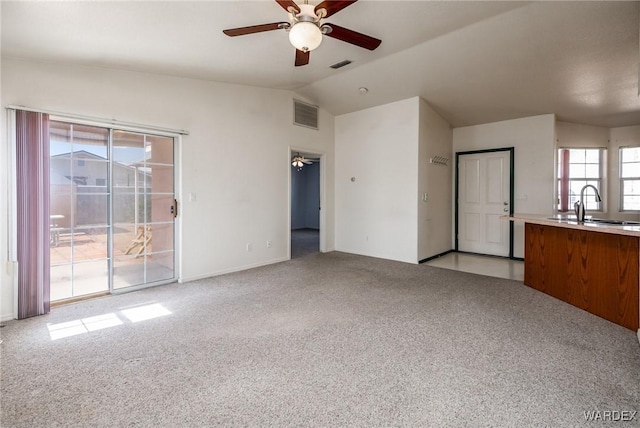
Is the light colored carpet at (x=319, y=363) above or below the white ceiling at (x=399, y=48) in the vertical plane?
below

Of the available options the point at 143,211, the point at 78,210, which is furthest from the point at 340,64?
the point at 78,210

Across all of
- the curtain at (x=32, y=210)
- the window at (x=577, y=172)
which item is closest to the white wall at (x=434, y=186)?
the window at (x=577, y=172)

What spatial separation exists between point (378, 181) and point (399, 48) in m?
2.52

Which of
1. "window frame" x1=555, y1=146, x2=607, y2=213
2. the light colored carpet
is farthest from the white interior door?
the light colored carpet

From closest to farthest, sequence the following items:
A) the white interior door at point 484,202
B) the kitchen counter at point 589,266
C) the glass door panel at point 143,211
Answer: the kitchen counter at point 589,266, the glass door panel at point 143,211, the white interior door at point 484,202

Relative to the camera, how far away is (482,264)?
560 centimetres

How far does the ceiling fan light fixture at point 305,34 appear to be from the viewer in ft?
7.84

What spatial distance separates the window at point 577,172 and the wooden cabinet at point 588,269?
325 centimetres

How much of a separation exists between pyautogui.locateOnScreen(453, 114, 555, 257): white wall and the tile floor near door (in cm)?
54

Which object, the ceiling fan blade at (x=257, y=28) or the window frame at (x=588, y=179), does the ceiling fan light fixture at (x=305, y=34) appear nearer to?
the ceiling fan blade at (x=257, y=28)

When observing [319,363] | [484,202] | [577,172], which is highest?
[577,172]

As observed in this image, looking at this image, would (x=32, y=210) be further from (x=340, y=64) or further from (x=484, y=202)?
(x=484, y=202)

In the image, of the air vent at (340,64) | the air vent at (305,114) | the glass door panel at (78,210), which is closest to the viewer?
the glass door panel at (78,210)

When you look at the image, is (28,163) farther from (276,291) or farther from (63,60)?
(276,291)
